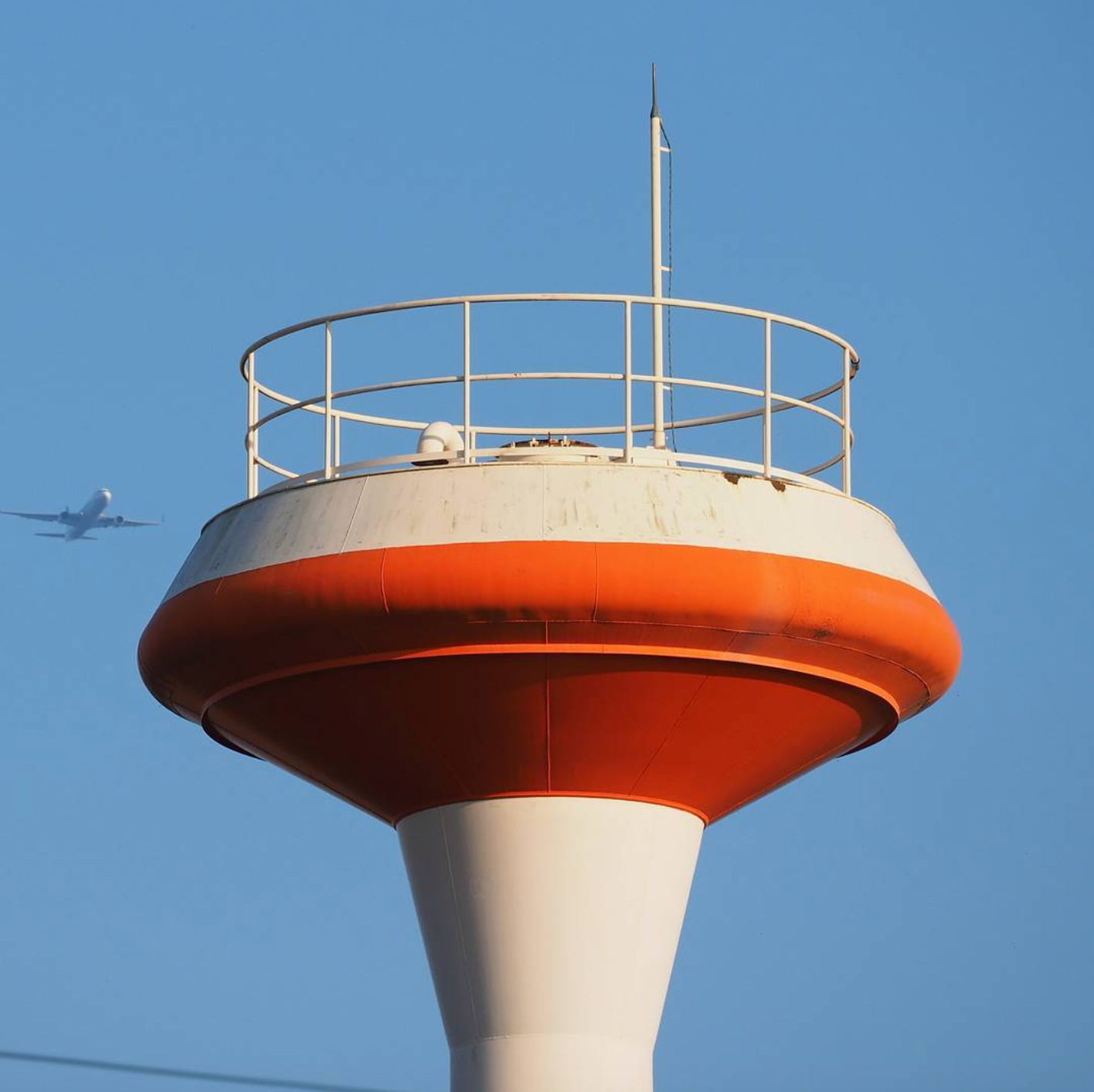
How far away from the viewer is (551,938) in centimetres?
1764

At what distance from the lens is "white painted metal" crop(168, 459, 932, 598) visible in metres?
16.5

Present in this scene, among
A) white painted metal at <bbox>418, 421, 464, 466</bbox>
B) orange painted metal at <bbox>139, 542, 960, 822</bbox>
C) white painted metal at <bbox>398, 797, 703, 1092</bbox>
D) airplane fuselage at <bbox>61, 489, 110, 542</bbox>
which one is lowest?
white painted metal at <bbox>398, 797, 703, 1092</bbox>

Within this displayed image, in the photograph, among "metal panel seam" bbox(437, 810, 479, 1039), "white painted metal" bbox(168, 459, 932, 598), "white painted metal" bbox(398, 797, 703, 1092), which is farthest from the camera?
"metal panel seam" bbox(437, 810, 479, 1039)

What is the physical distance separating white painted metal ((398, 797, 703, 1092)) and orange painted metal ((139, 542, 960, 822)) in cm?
23

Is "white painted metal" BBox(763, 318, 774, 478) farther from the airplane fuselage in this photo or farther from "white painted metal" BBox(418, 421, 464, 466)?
the airplane fuselage

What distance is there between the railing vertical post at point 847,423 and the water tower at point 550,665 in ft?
0.11

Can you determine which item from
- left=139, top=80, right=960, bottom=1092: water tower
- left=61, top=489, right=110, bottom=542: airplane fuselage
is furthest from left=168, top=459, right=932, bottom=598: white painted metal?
left=61, top=489, right=110, bottom=542: airplane fuselage

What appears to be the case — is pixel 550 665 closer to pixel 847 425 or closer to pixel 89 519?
pixel 847 425

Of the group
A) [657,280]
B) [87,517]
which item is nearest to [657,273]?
[657,280]

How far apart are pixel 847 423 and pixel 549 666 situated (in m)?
3.31

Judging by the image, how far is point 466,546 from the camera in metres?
16.4

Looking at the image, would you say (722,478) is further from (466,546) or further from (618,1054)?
(618,1054)

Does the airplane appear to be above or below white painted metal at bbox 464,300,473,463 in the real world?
above

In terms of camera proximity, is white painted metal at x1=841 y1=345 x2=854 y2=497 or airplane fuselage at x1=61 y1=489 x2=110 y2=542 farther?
airplane fuselage at x1=61 y1=489 x2=110 y2=542
